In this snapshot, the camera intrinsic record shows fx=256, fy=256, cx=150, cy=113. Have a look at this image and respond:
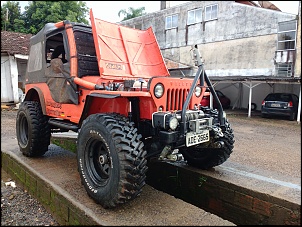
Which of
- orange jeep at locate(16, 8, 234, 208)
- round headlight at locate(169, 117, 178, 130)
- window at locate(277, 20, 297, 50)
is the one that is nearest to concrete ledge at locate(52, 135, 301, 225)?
orange jeep at locate(16, 8, 234, 208)

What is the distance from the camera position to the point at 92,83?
3666 millimetres

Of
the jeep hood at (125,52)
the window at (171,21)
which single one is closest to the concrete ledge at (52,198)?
the jeep hood at (125,52)

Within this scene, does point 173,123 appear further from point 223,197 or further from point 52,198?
point 52,198

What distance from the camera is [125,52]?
14.0ft

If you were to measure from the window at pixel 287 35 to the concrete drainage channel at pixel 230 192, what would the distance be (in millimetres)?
14910

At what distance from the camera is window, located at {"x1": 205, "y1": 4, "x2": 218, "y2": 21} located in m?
19.6

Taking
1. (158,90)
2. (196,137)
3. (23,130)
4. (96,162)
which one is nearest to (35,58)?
(23,130)

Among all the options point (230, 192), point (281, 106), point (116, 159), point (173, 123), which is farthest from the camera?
point (281, 106)

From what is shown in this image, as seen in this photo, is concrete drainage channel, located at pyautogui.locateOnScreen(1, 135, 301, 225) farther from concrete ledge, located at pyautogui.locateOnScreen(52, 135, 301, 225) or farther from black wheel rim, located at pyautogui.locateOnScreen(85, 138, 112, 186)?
black wheel rim, located at pyautogui.locateOnScreen(85, 138, 112, 186)

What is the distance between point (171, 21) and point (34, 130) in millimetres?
20123

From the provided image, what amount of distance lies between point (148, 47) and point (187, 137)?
7.27 feet

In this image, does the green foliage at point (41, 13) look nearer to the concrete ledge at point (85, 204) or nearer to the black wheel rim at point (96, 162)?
the concrete ledge at point (85, 204)

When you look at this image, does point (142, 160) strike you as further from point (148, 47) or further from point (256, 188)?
point (148, 47)

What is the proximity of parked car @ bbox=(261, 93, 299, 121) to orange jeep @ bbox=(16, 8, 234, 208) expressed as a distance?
11921 mm
